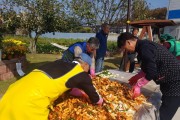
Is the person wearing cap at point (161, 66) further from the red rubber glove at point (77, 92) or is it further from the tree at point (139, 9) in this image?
the tree at point (139, 9)

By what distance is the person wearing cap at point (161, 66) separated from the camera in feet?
10.9

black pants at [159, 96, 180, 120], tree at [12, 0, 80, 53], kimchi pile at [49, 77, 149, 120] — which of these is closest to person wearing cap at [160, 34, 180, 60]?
kimchi pile at [49, 77, 149, 120]

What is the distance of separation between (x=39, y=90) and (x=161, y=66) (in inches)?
66.1

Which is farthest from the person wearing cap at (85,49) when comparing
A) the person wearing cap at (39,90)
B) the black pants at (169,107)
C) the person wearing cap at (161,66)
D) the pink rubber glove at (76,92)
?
the person wearing cap at (39,90)

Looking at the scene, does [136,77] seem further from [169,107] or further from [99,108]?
[99,108]

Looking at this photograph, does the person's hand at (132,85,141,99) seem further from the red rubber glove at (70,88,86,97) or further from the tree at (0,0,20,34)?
the tree at (0,0,20,34)

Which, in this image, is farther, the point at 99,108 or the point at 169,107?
the point at 169,107

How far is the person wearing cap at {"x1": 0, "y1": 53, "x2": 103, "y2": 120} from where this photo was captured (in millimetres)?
2590

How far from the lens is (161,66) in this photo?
3439 millimetres

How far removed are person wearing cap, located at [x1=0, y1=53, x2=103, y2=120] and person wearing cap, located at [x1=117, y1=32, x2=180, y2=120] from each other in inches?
36.5

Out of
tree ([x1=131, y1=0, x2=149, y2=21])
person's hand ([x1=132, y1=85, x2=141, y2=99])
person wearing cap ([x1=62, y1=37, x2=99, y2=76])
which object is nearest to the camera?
person's hand ([x1=132, y1=85, x2=141, y2=99])

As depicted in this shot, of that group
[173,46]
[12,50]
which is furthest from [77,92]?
[12,50]

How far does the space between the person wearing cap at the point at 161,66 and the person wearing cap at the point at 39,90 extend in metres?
0.93

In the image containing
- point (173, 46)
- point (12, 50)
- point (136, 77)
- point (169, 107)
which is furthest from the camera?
point (12, 50)
